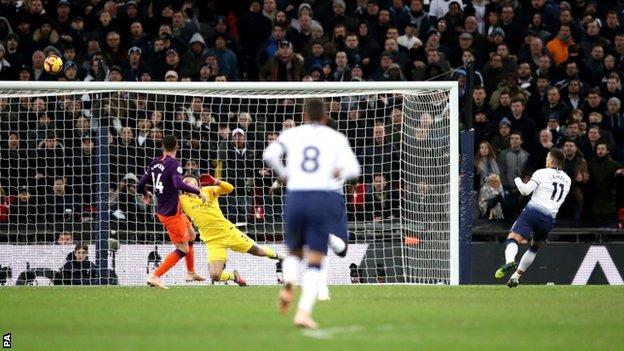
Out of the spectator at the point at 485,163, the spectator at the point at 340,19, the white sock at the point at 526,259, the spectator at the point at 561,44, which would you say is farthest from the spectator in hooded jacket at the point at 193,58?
the white sock at the point at 526,259

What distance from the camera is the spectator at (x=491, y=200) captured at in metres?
21.2

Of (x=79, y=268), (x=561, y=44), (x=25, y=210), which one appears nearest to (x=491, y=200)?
(x=561, y=44)

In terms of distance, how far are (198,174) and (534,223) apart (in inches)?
210

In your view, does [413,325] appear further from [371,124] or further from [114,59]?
[114,59]

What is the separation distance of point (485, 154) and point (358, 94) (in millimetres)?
2947

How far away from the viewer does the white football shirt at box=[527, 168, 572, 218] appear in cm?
1847

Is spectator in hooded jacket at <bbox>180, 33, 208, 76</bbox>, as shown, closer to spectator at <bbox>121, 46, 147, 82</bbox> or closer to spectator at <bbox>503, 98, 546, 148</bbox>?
spectator at <bbox>121, 46, 147, 82</bbox>

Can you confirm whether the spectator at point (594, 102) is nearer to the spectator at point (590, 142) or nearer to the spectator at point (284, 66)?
the spectator at point (590, 142)

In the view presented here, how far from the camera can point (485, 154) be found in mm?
21297

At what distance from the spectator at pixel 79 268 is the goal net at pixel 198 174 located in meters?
0.02

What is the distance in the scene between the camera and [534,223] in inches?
731

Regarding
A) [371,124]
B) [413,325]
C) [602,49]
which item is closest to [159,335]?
[413,325]

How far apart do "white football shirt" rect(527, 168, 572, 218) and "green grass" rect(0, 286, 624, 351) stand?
1886 mm

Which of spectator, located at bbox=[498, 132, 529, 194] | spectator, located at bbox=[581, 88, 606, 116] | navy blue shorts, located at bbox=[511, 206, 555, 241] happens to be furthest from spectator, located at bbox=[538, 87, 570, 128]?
navy blue shorts, located at bbox=[511, 206, 555, 241]
